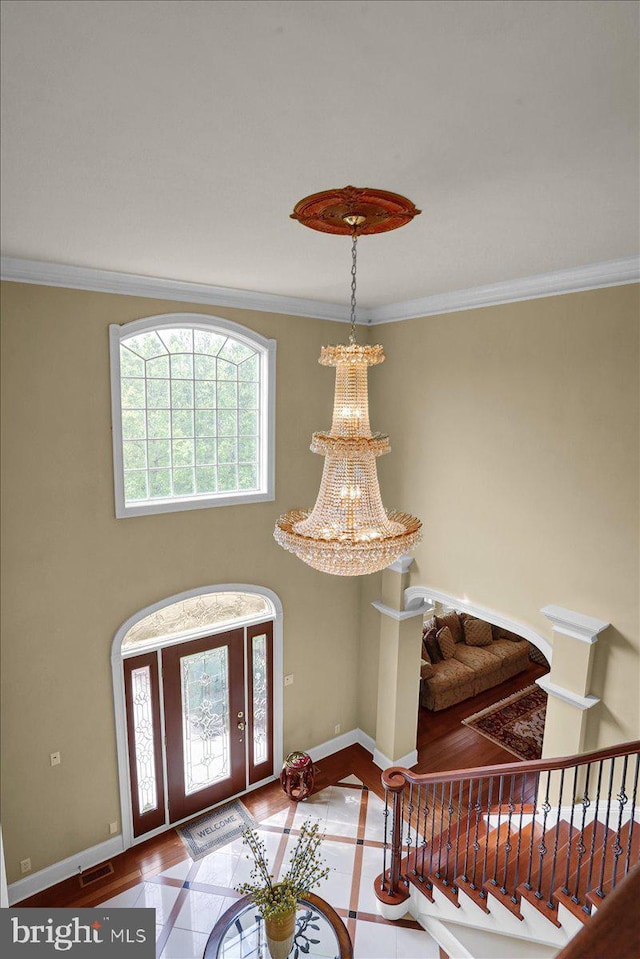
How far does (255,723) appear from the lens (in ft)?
20.8

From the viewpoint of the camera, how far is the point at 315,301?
229 inches

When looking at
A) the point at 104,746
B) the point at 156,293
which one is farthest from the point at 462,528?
the point at 104,746

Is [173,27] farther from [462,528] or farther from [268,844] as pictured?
[268,844]

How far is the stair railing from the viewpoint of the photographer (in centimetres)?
372

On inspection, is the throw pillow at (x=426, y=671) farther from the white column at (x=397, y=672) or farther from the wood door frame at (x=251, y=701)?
the wood door frame at (x=251, y=701)

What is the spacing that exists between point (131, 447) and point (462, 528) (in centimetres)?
341

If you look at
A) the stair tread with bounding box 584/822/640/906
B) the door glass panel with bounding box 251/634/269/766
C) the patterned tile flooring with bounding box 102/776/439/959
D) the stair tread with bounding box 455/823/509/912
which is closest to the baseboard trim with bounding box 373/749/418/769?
the patterned tile flooring with bounding box 102/776/439/959

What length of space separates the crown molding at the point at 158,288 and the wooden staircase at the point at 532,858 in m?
4.71

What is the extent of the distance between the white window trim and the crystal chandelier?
239 centimetres

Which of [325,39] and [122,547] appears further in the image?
[122,547]

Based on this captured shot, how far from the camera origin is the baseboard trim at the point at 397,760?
674cm

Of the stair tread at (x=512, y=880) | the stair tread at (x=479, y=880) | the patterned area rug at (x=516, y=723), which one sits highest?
the stair tread at (x=512, y=880)

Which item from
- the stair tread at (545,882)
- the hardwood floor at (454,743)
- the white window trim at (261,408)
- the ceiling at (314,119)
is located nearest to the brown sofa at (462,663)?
the hardwood floor at (454,743)

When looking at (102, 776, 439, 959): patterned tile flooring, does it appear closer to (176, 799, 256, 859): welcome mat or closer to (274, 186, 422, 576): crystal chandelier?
(176, 799, 256, 859): welcome mat
